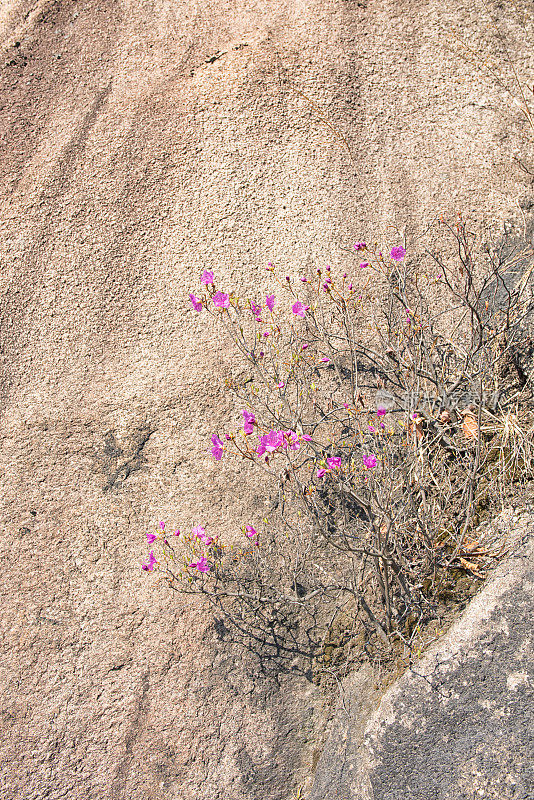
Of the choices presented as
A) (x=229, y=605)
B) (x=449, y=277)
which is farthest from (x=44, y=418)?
(x=449, y=277)

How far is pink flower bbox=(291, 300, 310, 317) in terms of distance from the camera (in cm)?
226

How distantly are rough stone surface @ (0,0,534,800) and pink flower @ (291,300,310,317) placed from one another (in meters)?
0.17

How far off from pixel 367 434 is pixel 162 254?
1129 millimetres

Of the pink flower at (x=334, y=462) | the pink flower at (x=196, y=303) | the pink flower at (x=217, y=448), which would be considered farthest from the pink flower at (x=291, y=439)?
the pink flower at (x=196, y=303)

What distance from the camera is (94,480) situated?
6.92 ft

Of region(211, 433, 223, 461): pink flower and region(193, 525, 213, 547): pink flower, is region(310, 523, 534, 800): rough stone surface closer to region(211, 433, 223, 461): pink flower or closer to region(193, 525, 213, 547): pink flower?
region(193, 525, 213, 547): pink flower

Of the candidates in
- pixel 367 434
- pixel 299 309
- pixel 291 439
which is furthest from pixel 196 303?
pixel 367 434

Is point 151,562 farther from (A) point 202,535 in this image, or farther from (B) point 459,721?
(B) point 459,721

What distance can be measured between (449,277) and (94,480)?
1.58 m

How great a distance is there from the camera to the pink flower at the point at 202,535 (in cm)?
197

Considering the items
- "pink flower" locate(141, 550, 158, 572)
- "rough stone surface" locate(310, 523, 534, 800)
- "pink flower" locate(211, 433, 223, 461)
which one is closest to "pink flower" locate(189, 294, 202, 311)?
"pink flower" locate(211, 433, 223, 461)

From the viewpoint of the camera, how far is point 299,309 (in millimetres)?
2266

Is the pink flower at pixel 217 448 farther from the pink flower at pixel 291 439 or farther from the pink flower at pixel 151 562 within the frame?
the pink flower at pixel 151 562

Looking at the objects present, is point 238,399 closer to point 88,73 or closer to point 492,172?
point 492,172
